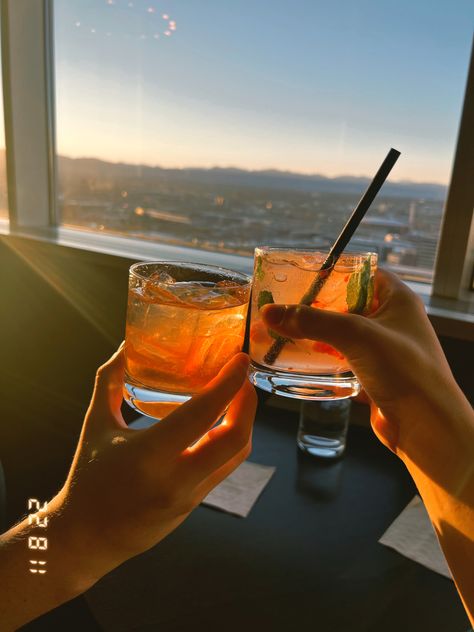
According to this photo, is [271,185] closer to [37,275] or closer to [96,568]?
[37,275]

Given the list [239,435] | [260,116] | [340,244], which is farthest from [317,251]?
[260,116]

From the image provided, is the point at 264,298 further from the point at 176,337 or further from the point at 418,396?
A: the point at 418,396

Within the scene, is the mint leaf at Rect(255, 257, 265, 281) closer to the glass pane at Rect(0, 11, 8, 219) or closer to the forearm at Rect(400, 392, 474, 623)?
the forearm at Rect(400, 392, 474, 623)

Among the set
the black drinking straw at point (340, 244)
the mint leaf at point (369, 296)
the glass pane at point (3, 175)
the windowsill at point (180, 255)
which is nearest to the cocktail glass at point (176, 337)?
the black drinking straw at point (340, 244)

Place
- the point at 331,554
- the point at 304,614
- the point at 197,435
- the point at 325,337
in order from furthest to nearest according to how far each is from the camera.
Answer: the point at 331,554 → the point at 304,614 → the point at 325,337 → the point at 197,435

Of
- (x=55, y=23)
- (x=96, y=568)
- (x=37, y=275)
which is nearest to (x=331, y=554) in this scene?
(x=96, y=568)
